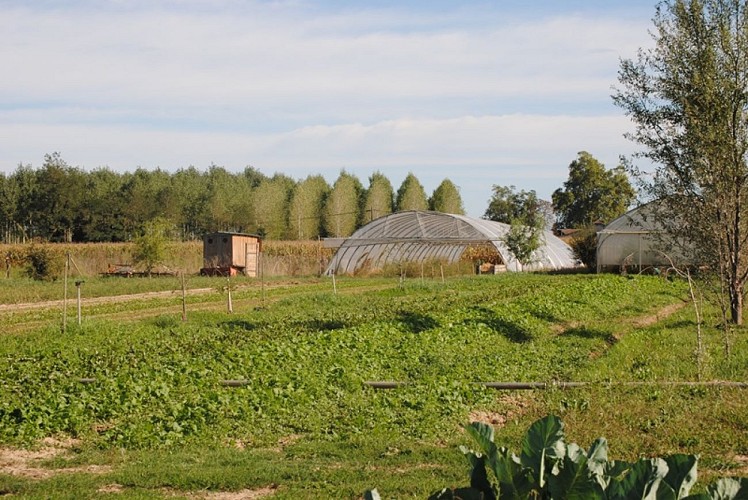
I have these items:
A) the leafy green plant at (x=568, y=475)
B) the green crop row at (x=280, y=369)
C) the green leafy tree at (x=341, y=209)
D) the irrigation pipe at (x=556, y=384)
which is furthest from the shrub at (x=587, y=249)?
the leafy green plant at (x=568, y=475)

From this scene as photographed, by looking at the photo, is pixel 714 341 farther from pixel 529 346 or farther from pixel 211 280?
pixel 211 280

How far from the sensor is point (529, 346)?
17406mm

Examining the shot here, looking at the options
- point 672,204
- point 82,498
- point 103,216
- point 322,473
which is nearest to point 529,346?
point 672,204

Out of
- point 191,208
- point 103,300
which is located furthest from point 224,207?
point 103,300

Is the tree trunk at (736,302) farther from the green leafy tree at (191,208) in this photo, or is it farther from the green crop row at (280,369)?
the green leafy tree at (191,208)

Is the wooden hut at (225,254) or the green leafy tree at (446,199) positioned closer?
the wooden hut at (225,254)

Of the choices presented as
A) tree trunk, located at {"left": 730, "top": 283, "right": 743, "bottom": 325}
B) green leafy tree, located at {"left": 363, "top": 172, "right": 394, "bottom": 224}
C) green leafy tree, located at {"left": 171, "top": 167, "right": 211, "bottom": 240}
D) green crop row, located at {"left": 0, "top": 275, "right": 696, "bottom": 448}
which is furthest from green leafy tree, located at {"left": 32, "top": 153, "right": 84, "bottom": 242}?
tree trunk, located at {"left": 730, "top": 283, "right": 743, "bottom": 325}

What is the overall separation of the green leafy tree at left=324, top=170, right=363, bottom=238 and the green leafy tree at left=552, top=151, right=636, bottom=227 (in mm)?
22231

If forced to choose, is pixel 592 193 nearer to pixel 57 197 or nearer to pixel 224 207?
pixel 224 207

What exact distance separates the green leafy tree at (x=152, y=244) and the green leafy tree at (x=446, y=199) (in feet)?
186

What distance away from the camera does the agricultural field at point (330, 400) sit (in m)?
8.71

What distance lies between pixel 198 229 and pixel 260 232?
996 centimetres

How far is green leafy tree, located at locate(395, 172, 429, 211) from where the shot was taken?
9750cm

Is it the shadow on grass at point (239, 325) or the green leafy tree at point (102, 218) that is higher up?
the green leafy tree at point (102, 218)
